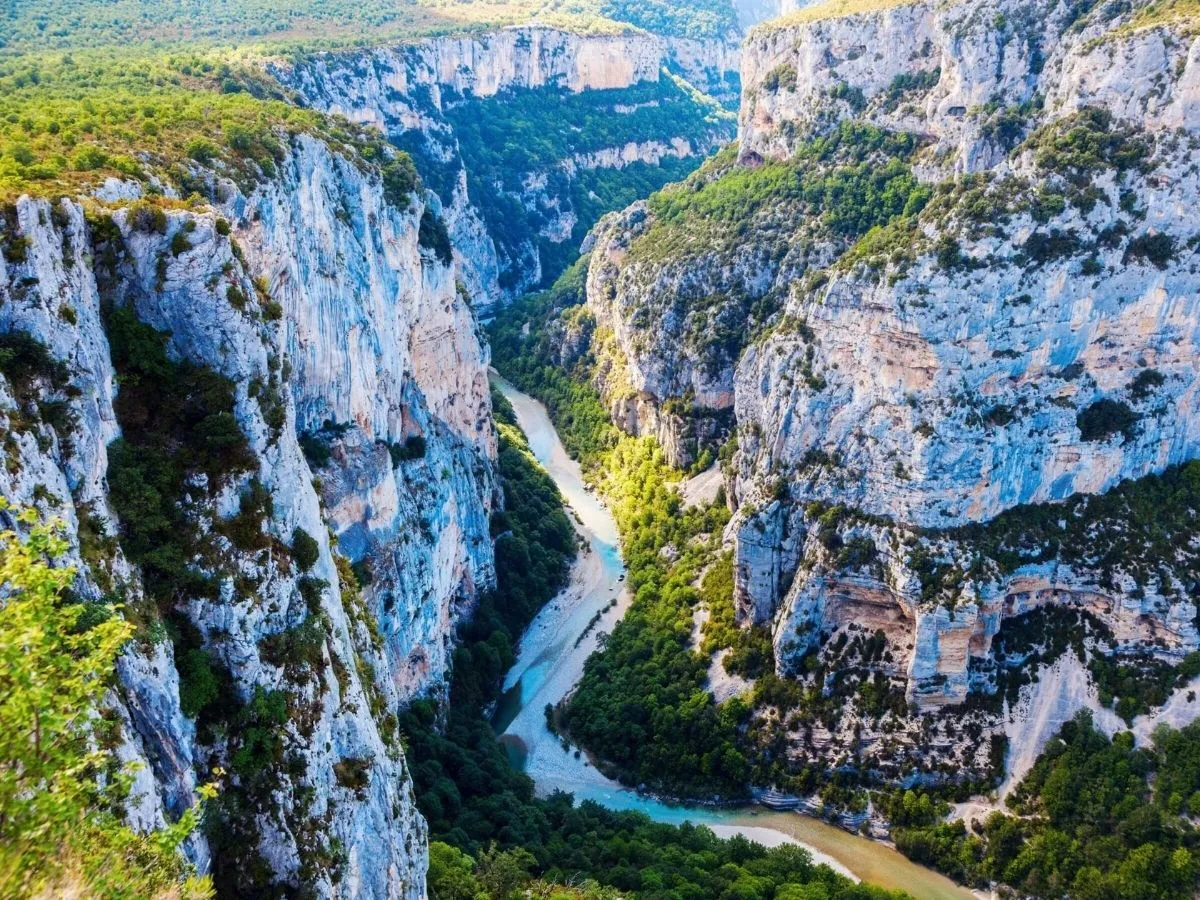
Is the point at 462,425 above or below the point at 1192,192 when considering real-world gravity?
below

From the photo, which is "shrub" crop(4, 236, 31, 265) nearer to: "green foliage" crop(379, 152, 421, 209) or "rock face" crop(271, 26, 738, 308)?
"green foliage" crop(379, 152, 421, 209)

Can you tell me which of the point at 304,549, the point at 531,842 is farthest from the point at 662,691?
the point at 304,549

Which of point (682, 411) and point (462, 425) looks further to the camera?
point (682, 411)

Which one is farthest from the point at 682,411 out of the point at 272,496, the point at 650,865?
the point at 272,496

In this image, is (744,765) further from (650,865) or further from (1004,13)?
(1004,13)

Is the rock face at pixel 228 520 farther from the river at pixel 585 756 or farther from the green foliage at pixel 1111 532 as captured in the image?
the green foliage at pixel 1111 532

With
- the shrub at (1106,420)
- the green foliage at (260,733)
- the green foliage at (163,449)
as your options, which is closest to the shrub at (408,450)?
the green foliage at (163,449)

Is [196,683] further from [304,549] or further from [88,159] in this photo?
[88,159]
